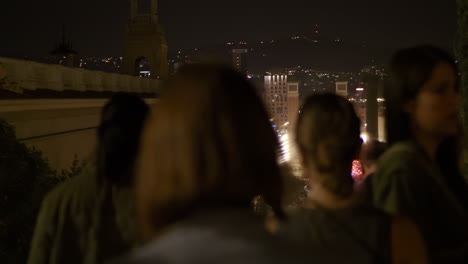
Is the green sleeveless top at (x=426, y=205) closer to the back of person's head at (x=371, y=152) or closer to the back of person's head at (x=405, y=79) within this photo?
the back of person's head at (x=405, y=79)

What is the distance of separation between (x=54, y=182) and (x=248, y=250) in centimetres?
578

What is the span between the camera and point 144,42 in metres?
30.9

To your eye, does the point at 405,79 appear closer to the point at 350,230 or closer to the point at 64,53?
the point at 350,230

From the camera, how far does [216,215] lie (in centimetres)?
129

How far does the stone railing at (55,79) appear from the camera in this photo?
8883 mm

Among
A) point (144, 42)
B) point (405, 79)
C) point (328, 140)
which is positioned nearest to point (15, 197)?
point (328, 140)

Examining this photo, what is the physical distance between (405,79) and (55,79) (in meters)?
9.99

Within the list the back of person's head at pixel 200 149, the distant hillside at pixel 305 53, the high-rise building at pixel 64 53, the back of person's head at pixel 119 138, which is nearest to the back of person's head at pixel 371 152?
the back of person's head at pixel 119 138

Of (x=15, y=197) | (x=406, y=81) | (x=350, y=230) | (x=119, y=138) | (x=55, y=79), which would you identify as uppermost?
(x=55, y=79)

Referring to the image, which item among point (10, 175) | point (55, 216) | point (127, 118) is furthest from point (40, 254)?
point (10, 175)

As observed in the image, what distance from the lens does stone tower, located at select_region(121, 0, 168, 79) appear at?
101ft

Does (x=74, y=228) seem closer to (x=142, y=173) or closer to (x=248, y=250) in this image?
(x=142, y=173)

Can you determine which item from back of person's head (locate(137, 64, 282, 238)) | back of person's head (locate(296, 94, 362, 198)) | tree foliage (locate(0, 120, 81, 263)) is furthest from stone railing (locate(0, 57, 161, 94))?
back of person's head (locate(137, 64, 282, 238))

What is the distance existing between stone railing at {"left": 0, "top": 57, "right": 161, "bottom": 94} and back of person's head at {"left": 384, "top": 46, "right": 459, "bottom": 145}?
536 cm
